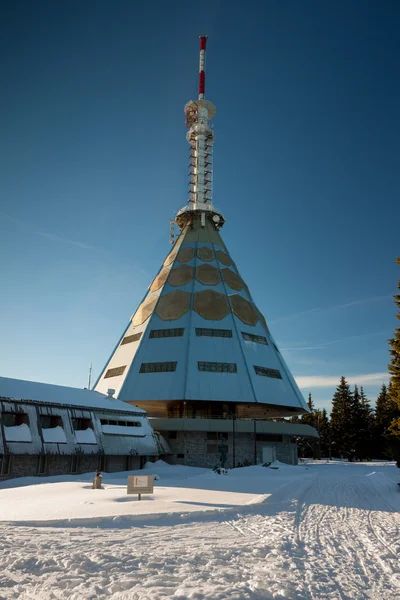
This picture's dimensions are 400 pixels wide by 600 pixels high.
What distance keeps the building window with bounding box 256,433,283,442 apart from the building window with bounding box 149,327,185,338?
1427 cm

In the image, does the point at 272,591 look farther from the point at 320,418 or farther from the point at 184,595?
the point at 320,418

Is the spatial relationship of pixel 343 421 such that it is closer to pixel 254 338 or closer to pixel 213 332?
pixel 254 338

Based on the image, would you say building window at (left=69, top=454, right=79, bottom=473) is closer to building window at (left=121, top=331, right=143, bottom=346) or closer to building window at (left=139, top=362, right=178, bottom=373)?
building window at (left=139, top=362, right=178, bottom=373)

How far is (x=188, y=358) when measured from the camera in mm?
49188

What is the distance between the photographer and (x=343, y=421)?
77.3 meters

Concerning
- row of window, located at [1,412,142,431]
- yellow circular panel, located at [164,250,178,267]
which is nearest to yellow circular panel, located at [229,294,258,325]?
yellow circular panel, located at [164,250,178,267]

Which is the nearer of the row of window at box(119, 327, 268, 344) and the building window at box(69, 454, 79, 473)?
the building window at box(69, 454, 79, 473)

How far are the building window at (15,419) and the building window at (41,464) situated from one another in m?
2.43

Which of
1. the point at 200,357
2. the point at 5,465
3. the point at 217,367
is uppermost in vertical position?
the point at 200,357

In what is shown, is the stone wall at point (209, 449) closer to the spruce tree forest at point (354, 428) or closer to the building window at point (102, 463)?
the building window at point (102, 463)

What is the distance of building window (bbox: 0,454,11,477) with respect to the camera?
2691 cm

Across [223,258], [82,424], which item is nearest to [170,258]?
[223,258]

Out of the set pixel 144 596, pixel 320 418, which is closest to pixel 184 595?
pixel 144 596

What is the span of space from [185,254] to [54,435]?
37542 millimetres
